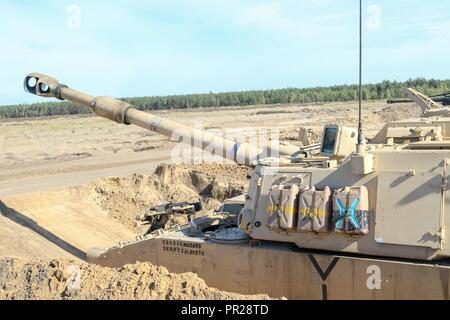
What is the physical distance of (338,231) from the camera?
21.8ft

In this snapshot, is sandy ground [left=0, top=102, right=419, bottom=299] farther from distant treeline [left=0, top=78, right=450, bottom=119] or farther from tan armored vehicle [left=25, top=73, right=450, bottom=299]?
distant treeline [left=0, top=78, right=450, bottom=119]

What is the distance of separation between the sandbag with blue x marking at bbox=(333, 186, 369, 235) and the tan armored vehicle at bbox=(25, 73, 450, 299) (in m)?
0.01

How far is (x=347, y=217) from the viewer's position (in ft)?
21.5

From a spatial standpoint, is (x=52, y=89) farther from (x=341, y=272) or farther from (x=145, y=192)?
(x=341, y=272)

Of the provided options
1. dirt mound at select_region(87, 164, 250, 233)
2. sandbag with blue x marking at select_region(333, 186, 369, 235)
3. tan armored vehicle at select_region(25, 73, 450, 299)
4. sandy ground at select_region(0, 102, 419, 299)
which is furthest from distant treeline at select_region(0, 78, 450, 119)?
sandbag with blue x marking at select_region(333, 186, 369, 235)

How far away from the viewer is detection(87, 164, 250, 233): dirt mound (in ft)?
50.0

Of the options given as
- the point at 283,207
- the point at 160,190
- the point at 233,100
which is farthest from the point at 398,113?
the point at 233,100

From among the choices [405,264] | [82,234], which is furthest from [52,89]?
[405,264]

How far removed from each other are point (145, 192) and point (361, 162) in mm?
10232

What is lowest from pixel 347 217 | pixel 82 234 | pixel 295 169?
pixel 82 234

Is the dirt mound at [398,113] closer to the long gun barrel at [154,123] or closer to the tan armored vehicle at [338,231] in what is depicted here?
the long gun barrel at [154,123]

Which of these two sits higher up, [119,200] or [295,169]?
[295,169]

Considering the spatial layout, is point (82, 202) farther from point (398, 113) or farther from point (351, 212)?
point (398, 113)

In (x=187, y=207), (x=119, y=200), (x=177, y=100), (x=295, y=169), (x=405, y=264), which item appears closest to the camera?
(x=405, y=264)
